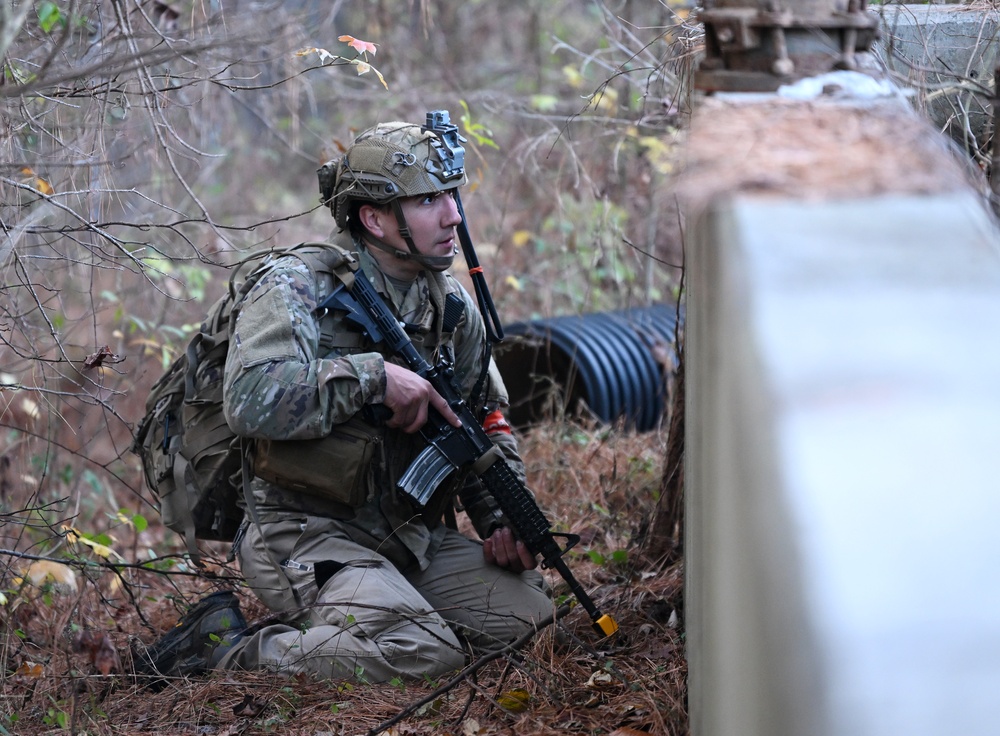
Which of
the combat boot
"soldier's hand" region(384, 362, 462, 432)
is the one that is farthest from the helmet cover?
the combat boot

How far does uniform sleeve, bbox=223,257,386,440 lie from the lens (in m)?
3.53

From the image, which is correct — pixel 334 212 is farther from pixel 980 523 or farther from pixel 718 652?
pixel 980 523

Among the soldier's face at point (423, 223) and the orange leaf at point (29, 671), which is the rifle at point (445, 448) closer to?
the soldier's face at point (423, 223)

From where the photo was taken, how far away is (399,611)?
11.9 ft

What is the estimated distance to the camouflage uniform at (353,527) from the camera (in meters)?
3.55

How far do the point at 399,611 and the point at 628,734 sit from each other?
3.39 feet

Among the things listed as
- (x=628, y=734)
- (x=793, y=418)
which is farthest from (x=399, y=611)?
(x=793, y=418)

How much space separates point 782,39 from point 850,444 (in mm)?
1169

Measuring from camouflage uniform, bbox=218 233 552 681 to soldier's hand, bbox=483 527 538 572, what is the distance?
1.7 inches

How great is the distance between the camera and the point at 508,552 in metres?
4.05

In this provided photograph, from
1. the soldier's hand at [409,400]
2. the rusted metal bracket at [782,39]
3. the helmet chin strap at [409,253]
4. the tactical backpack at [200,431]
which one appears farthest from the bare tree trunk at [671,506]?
the rusted metal bracket at [782,39]

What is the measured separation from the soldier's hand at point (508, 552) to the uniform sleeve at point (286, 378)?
799 mm

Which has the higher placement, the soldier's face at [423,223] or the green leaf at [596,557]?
the soldier's face at [423,223]

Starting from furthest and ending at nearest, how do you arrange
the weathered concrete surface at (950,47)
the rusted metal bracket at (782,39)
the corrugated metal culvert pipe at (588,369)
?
1. the corrugated metal culvert pipe at (588,369)
2. the weathered concrete surface at (950,47)
3. the rusted metal bracket at (782,39)
